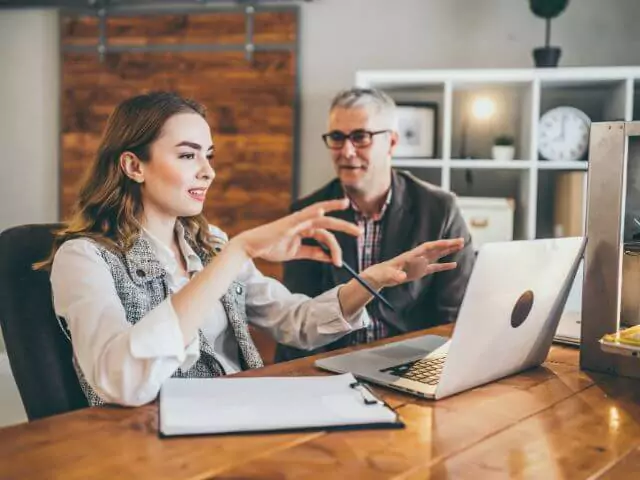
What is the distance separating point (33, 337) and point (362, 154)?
4.41ft

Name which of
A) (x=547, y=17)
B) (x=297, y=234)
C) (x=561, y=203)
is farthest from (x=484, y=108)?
(x=297, y=234)

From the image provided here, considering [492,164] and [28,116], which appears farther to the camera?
[28,116]

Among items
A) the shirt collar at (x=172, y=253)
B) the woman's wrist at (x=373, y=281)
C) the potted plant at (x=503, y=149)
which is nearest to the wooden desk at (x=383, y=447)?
the woman's wrist at (x=373, y=281)

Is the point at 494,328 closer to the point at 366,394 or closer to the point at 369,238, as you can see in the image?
the point at 366,394

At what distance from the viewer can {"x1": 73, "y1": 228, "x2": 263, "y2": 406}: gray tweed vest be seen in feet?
4.96

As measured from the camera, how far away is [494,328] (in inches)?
48.6

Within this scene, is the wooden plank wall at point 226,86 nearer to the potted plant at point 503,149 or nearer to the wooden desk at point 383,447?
the potted plant at point 503,149

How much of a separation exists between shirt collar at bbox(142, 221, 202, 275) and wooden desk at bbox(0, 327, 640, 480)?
21.0 inches

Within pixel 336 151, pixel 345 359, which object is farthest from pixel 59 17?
pixel 345 359

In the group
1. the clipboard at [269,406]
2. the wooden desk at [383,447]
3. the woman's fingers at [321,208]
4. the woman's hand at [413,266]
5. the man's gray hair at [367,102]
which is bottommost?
the wooden desk at [383,447]

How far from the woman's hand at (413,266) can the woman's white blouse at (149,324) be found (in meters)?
0.17

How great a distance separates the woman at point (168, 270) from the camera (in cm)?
127

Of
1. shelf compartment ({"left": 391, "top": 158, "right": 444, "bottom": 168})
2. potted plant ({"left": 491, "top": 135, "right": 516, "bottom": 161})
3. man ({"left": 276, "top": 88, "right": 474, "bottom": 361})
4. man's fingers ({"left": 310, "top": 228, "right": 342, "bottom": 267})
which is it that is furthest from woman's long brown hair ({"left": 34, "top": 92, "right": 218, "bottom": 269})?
potted plant ({"left": 491, "top": 135, "right": 516, "bottom": 161})

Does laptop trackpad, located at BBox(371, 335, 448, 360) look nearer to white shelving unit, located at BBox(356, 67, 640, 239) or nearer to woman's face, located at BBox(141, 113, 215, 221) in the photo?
woman's face, located at BBox(141, 113, 215, 221)
